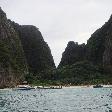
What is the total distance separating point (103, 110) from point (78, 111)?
427cm

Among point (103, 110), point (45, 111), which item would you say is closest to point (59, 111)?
point (45, 111)

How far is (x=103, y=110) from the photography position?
66312 mm

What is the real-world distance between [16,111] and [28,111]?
Answer: 8.08 ft

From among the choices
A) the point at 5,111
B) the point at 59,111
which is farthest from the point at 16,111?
the point at 59,111

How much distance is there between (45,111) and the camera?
6738 cm

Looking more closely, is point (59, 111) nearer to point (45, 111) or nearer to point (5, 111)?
point (45, 111)

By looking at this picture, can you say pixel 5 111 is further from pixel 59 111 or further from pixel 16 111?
pixel 59 111

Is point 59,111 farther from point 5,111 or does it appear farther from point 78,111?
point 5,111

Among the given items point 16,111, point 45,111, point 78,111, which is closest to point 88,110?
point 78,111

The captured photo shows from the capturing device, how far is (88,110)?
2625 inches

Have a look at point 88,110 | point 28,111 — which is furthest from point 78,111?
point 28,111

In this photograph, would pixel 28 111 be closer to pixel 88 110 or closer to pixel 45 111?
pixel 45 111

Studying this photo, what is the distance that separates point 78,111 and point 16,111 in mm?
11052

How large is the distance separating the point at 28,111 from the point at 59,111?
223 inches
